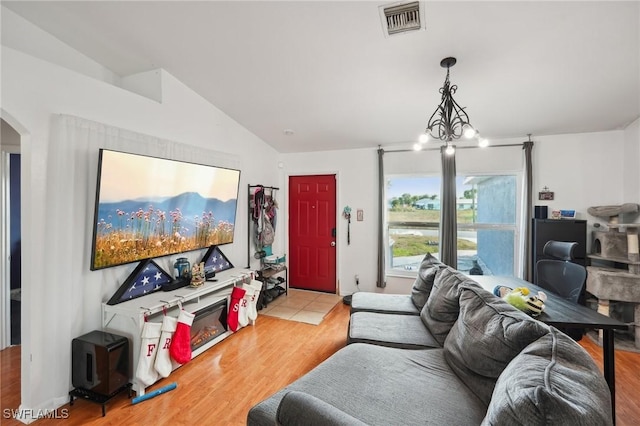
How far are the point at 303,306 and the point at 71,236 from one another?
2822mm

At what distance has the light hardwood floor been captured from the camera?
1.96 metres

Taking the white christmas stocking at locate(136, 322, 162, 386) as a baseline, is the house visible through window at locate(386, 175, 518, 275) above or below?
above

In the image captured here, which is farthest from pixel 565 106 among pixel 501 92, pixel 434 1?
pixel 434 1

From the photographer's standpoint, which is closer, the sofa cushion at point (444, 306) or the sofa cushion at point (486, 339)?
the sofa cushion at point (486, 339)

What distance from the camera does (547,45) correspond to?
2.14 meters

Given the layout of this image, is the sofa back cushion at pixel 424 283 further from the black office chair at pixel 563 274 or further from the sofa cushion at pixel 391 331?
the black office chair at pixel 563 274

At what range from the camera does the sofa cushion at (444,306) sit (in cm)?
202

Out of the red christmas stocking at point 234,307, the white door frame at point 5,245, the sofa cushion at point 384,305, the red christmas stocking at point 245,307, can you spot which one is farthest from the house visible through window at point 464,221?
the white door frame at point 5,245

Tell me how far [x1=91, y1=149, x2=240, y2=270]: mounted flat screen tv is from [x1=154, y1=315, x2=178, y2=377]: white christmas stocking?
0.66 metres

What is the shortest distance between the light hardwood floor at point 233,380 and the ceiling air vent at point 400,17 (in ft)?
9.32

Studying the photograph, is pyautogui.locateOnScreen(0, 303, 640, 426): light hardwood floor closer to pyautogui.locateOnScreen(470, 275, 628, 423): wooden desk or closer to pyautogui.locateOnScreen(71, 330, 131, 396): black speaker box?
pyautogui.locateOnScreen(71, 330, 131, 396): black speaker box

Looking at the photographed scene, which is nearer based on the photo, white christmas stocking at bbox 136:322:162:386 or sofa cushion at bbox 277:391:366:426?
sofa cushion at bbox 277:391:366:426

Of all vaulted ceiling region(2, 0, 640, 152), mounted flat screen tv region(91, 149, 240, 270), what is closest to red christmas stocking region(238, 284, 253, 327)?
Answer: mounted flat screen tv region(91, 149, 240, 270)

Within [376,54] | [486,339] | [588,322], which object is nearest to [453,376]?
[486,339]
